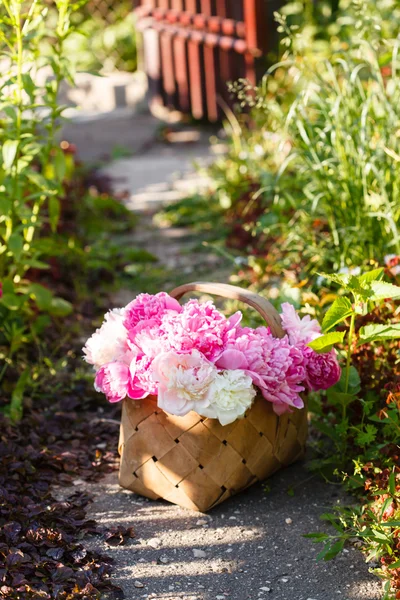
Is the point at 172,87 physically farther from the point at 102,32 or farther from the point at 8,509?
the point at 8,509

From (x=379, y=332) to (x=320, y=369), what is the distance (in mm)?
202

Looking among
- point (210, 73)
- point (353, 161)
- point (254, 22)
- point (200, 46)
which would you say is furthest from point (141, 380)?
point (200, 46)

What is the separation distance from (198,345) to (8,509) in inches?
26.3

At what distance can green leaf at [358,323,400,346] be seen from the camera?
2.35 meters

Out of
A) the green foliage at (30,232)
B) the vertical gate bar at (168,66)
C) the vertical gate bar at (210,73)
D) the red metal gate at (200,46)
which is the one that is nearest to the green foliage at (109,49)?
the red metal gate at (200,46)

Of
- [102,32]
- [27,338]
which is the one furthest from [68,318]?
[102,32]

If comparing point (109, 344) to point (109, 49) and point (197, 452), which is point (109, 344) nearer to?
point (197, 452)

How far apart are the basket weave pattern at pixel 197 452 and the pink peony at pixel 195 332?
17 centimetres

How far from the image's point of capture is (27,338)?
346cm

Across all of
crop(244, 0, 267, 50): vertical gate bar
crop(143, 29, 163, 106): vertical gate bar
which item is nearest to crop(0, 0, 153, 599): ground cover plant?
crop(244, 0, 267, 50): vertical gate bar

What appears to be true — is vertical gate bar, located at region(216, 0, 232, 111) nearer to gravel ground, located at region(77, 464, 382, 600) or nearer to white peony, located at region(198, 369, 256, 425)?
gravel ground, located at region(77, 464, 382, 600)

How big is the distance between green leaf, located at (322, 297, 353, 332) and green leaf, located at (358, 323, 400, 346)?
77 mm

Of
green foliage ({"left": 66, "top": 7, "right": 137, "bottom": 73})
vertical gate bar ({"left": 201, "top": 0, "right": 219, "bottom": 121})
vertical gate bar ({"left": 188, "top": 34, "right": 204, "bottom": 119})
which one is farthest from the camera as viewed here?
green foliage ({"left": 66, "top": 7, "right": 137, "bottom": 73})

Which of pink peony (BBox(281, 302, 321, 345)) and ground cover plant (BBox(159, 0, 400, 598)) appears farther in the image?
pink peony (BBox(281, 302, 321, 345))
